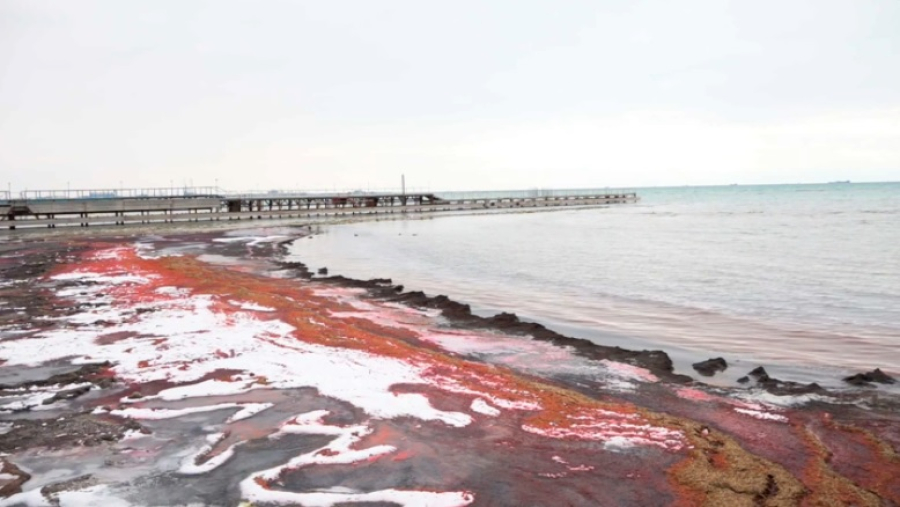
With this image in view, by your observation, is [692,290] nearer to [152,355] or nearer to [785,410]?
[785,410]

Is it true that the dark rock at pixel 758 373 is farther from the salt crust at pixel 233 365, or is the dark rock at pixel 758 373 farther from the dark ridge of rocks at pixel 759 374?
the salt crust at pixel 233 365

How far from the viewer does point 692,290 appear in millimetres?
17234

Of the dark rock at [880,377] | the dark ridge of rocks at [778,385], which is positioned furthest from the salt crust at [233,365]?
the dark rock at [880,377]

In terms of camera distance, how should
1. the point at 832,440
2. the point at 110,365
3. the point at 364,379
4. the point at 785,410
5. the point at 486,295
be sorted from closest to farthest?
the point at 832,440
the point at 785,410
the point at 364,379
the point at 110,365
the point at 486,295

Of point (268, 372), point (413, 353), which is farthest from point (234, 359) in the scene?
point (413, 353)

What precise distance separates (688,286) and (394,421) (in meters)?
13.7

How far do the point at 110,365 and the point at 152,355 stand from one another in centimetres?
62

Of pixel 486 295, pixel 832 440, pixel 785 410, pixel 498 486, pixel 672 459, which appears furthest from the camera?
pixel 486 295

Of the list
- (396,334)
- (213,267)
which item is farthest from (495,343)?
(213,267)

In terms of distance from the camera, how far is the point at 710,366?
9164 millimetres

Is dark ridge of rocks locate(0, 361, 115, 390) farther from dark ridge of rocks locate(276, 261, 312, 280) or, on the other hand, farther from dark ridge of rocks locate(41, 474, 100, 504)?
dark ridge of rocks locate(276, 261, 312, 280)

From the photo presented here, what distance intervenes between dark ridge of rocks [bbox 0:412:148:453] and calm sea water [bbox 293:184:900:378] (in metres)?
7.92

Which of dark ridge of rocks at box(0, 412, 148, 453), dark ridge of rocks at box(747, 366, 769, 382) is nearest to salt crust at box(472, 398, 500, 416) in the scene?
dark ridge of rocks at box(0, 412, 148, 453)

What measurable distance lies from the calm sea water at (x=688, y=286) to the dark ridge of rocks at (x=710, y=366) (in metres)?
0.61
